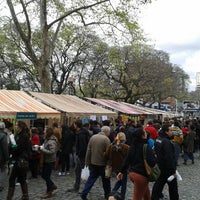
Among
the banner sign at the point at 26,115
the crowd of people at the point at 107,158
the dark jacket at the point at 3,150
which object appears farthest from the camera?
the banner sign at the point at 26,115

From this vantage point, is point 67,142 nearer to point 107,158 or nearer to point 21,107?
point 21,107

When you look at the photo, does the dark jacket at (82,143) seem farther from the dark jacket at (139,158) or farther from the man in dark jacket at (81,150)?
the dark jacket at (139,158)

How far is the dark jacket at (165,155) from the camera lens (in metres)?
6.79

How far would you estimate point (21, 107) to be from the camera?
38.7ft

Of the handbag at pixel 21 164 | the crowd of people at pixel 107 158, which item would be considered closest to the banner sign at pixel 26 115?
the crowd of people at pixel 107 158

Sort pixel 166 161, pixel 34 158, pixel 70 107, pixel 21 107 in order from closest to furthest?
pixel 166 161 → pixel 34 158 → pixel 21 107 → pixel 70 107

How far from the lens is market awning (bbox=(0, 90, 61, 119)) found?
10812 mm

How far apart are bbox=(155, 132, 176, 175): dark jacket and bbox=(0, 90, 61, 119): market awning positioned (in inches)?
213

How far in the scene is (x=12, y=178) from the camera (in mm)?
6910

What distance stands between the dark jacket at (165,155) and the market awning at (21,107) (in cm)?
541

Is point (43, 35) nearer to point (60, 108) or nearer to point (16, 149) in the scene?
point (60, 108)

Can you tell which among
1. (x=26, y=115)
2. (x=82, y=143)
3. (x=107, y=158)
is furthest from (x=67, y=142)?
(x=107, y=158)

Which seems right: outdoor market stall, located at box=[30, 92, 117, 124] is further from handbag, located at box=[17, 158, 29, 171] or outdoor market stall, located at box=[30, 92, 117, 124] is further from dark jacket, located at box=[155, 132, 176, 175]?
dark jacket, located at box=[155, 132, 176, 175]

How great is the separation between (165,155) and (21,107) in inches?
254
